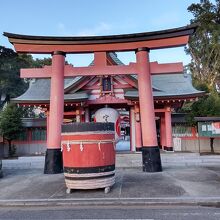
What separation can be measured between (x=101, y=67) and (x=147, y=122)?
3173mm

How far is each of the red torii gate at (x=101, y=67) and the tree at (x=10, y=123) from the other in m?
7.69

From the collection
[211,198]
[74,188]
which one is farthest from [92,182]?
[211,198]

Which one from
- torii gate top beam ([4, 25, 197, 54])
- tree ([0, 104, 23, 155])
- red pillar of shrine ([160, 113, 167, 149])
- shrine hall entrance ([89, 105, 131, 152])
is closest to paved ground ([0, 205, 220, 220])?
torii gate top beam ([4, 25, 197, 54])

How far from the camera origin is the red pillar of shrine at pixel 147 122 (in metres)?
11.3

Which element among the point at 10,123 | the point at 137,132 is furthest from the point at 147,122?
the point at 10,123

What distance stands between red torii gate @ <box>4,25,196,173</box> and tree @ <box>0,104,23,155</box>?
25.2ft

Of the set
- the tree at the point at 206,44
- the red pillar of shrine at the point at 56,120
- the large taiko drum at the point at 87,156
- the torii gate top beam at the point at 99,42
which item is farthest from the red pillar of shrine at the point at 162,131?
the tree at the point at 206,44

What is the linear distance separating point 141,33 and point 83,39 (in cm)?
251

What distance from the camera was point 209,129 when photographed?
16.4 meters

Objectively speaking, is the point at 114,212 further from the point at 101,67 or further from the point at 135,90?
the point at 135,90

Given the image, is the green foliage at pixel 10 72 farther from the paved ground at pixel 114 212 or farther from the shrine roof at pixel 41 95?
the paved ground at pixel 114 212

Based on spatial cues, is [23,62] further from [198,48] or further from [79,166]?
[79,166]

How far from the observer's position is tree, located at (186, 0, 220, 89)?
114ft

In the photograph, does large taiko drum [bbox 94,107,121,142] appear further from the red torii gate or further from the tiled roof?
the red torii gate
